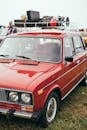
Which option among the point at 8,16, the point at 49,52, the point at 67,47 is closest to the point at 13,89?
the point at 49,52

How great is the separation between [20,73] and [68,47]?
1.74 meters

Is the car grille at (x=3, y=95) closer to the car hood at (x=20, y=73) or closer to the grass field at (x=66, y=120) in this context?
the car hood at (x=20, y=73)

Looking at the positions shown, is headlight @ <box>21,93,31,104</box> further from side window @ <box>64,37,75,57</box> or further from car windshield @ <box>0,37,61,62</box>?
side window @ <box>64,37,75,57</box>

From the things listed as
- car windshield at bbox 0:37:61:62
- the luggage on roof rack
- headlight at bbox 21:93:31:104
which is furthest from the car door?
the luggage on roof rack

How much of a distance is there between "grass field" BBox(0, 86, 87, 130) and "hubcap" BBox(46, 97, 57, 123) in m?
0.13

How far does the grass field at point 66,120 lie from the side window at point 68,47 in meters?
1.17

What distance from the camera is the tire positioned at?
5.18 m

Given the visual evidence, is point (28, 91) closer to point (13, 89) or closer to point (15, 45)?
point (13, 89)

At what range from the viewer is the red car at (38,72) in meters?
4.85

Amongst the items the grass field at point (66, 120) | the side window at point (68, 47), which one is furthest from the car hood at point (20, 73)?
the grass field at point (66, 120)

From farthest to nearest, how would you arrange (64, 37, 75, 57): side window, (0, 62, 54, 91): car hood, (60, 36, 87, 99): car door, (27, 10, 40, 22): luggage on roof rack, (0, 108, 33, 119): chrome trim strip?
1. (27, 10, 40, 22): luggage on roof rack
2. (64, 37, 75, 57): side window
3. (60, 36, 87, 99): car door
4. (0, 62, 54, 91): car hood
5. (0, 108, 33, 119): chrome trim strip

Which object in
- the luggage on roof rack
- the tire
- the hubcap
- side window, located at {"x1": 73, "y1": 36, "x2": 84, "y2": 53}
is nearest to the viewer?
the tire

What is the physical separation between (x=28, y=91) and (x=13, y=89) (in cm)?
27

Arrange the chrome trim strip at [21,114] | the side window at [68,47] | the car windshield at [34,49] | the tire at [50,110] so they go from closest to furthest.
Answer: the chrome trim strip at [21,114] < the tire at [50,110] < the car windshield at [34,49] < the side window at [68,47]
